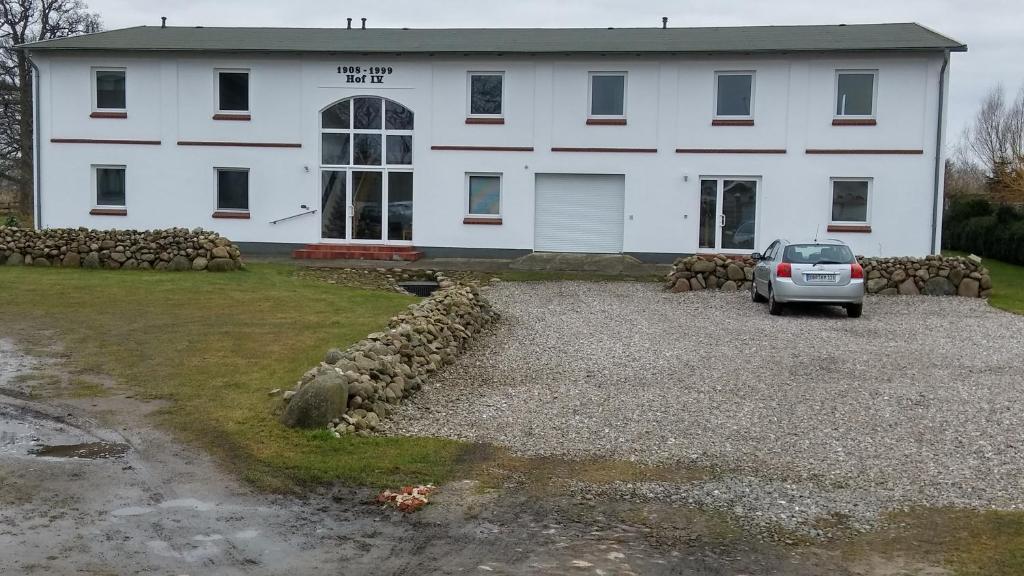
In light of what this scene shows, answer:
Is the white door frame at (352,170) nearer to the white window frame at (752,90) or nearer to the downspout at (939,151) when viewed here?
the white window frame at (752,90)

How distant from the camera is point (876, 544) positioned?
609 cm

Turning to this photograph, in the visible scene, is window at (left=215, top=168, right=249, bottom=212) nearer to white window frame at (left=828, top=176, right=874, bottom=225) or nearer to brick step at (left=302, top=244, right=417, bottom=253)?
brick step at (left=302, top=244, right=417, bottom=253)

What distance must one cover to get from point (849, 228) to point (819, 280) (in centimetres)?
1006

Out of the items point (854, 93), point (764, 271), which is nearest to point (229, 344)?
point (764, 271)

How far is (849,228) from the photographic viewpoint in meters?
26.8

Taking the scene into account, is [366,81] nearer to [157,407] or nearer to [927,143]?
[927,143]

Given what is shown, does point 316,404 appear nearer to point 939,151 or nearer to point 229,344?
point 229,344

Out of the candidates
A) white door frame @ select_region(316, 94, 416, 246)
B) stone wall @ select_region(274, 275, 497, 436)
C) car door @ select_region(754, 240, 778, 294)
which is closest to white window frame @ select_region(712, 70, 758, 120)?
car door @ select_region(754, 240, 778, 294)

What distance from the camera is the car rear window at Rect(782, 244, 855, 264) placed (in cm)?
1786

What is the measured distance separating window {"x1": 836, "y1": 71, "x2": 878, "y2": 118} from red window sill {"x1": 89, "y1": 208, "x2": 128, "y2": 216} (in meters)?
21.1

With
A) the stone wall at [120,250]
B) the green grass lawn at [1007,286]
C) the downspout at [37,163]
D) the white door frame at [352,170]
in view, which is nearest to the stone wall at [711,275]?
the green grass lawn at [1007,286]

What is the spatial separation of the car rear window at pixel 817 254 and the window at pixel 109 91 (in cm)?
2085

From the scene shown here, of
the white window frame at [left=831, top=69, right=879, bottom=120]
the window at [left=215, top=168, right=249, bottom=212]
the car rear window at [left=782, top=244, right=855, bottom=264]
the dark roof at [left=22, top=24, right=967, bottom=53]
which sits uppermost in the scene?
the dark roof at [left=22, top=24, right=967, bottom=53]

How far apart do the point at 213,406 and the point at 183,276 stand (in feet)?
41.5
